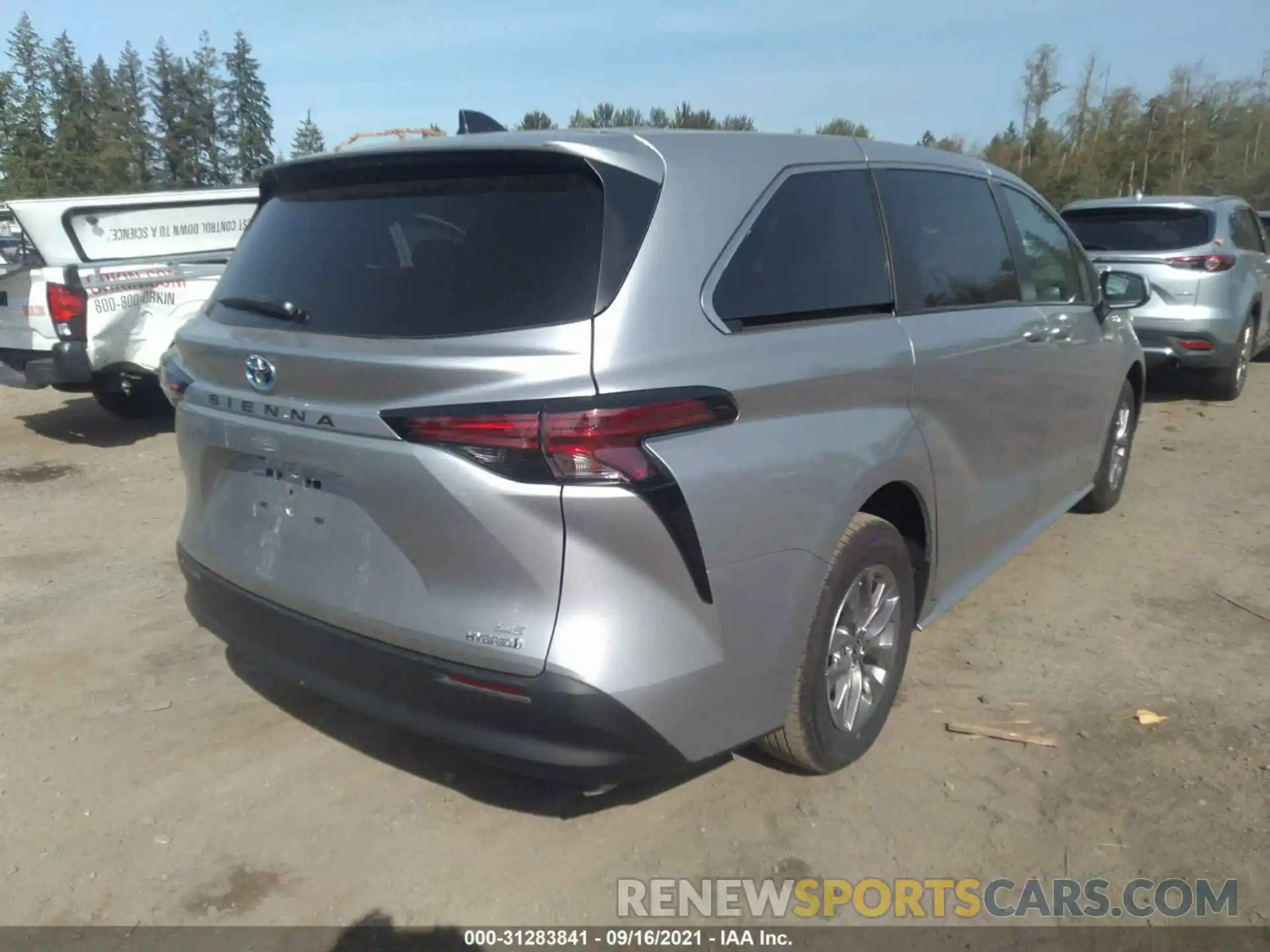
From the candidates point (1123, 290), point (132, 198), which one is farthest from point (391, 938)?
point (132, 198)

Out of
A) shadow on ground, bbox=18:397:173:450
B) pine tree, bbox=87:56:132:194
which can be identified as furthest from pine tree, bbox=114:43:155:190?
shadow on ground, bbox=18:397:173:450

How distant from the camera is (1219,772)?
126 inches

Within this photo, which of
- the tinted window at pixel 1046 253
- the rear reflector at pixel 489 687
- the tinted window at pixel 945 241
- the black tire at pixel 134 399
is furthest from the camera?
the black tire at pixel 134 399

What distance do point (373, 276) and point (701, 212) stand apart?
2.75 ft

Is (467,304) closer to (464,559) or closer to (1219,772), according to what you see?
(464,559)

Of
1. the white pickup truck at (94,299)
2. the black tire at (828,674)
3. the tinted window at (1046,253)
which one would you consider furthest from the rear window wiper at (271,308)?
the white pickup truck at (94,299)

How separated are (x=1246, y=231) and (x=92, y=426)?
10284 millimetres

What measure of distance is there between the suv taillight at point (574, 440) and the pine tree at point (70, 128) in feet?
131

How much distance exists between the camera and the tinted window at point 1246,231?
28.9 feet

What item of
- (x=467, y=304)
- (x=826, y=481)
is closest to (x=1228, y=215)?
(x=826, y=481)

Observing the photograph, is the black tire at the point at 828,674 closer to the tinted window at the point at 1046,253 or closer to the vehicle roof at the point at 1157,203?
the tinted window at the point at 1046,253

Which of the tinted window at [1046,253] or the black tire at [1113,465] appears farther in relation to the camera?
the black tire at [1113,465]

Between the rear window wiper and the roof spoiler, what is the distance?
3.84ft

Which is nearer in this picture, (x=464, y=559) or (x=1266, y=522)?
(x=464, y=559)
